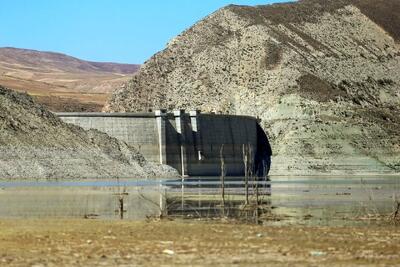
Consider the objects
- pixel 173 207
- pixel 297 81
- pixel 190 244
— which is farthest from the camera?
pixel 297 81

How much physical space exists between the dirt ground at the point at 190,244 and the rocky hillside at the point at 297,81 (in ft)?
342

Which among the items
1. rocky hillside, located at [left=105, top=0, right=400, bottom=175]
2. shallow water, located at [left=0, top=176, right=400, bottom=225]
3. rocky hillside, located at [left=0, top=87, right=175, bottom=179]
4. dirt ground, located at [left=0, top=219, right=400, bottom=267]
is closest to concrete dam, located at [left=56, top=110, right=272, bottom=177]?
rocky hillside, located at [left=105, top=0, right=400, bottom=175]

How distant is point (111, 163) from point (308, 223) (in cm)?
6734

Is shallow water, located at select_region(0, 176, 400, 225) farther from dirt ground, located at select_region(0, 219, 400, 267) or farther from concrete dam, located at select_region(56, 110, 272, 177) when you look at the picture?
concrete dam, located at select_region(56, 110, 272, 177)

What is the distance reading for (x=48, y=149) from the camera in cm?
9706

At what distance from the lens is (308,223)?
3834 cm

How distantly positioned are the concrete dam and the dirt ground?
86.8 metres

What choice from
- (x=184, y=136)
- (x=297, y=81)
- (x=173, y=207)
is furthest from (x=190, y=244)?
(x=297, y=81)

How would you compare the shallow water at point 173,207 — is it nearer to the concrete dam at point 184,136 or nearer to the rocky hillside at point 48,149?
the rocky hillside at point 48,149

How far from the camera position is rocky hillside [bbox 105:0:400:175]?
142 metres

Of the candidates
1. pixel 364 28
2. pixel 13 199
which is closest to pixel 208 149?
pixel 364 28

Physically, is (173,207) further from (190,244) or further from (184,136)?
(184,136)

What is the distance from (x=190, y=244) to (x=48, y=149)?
69956 mm

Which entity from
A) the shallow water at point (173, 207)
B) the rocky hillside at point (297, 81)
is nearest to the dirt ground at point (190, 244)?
the shallow water at point (173, 207)
